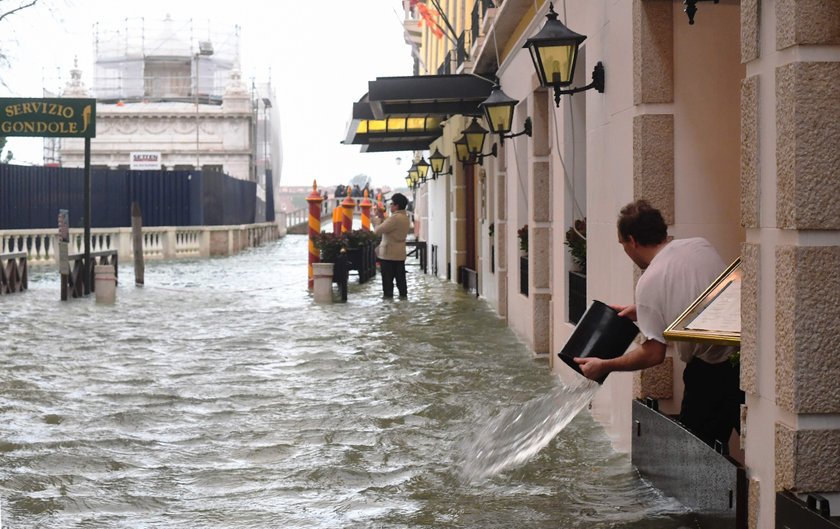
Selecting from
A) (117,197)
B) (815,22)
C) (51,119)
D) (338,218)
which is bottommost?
(338,218)

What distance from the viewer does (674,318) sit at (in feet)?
17.1

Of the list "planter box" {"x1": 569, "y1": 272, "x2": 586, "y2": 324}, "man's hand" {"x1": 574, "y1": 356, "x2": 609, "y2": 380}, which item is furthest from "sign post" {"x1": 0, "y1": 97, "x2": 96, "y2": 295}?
"man's hand" {"x1": 574, "y1": 356, "x2": 609, "y2": 380}

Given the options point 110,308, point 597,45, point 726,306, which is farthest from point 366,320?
point 726,306

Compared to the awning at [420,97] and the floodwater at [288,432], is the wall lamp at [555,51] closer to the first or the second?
the floodwater at [288,432]

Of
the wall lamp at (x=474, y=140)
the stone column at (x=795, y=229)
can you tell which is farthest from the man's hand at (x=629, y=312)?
the wall lamp at (x=474, y=140)

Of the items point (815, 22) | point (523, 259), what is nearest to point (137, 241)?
point (523, 259)

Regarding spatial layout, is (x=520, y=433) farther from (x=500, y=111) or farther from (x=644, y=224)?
(x=500, y=111)

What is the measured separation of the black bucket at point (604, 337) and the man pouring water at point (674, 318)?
0.11m

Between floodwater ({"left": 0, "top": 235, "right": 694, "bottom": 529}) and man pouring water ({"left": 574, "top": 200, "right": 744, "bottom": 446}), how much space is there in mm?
474

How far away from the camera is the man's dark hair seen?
5.56 meters

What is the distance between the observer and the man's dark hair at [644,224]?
18.2 ft

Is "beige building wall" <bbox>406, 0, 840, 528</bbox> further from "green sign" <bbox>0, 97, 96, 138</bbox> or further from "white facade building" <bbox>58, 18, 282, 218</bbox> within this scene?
"white facade building" <bbox>58, 18, 282, 218</bbox>

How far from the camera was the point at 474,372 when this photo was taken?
404 inches

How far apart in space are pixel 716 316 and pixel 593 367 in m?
0.77
